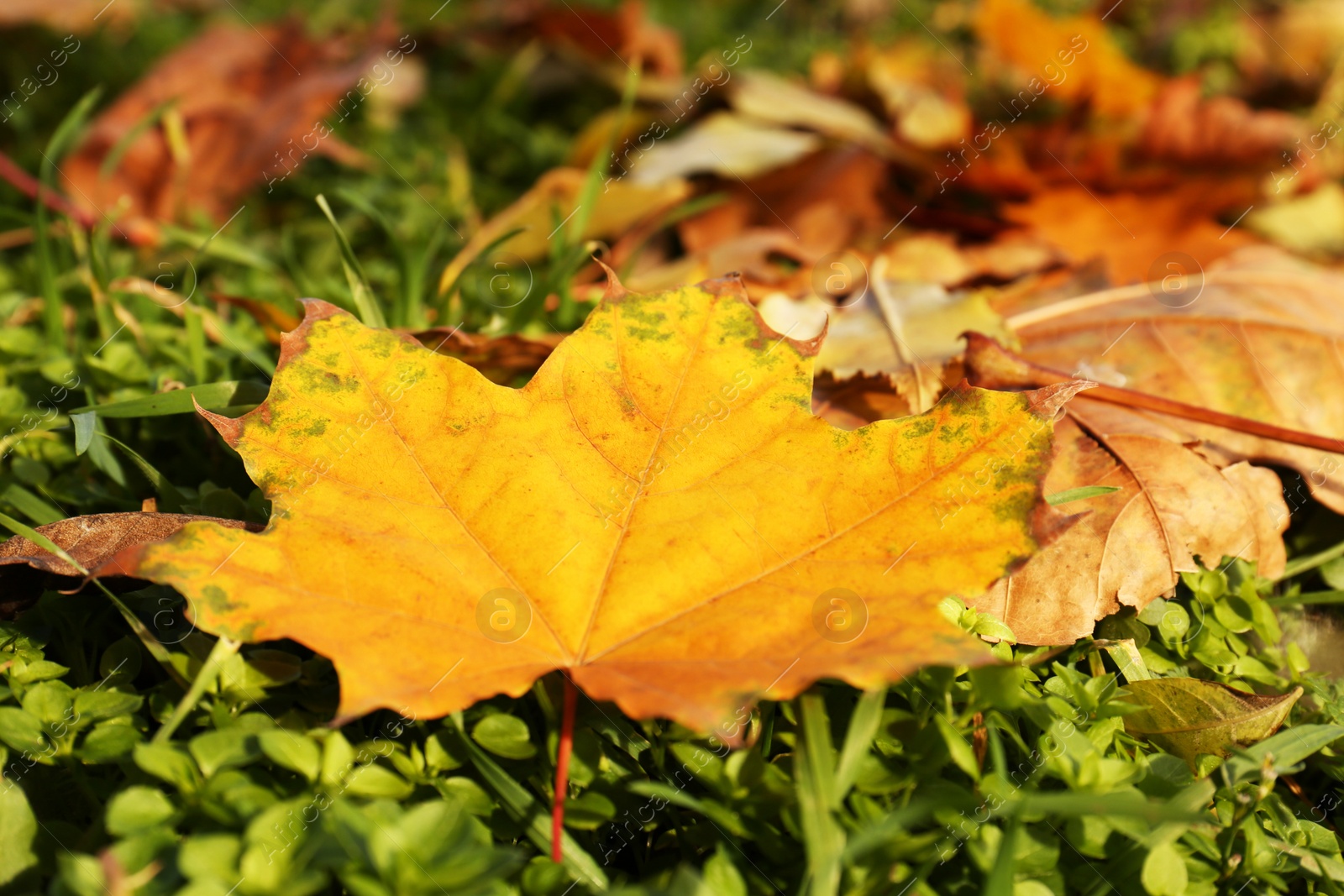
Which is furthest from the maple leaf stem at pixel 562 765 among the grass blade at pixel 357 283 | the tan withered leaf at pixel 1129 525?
the grass blade at pixel 357 283

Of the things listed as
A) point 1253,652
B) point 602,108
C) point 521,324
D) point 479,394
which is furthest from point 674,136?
point 1253,652

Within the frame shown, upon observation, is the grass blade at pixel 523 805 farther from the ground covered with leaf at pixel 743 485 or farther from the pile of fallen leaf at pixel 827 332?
the pile of fallen leaf at pixel 827 332

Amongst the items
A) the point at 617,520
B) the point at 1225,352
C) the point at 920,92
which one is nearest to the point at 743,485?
the point at 617,520

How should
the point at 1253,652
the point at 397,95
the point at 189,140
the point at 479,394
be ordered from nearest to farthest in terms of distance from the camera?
the point at 479,394 < the point at 1253,652 < the point at 189,140 < the point at 397,95

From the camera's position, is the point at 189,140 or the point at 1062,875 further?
the point at 189,140

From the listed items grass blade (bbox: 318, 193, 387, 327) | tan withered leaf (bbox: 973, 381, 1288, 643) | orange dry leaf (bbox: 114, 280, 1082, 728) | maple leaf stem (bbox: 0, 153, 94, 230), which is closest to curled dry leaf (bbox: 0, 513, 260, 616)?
orange dry leaf (bbox: 114, 280, 1082, 728)

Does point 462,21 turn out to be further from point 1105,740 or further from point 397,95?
point 1105,740
